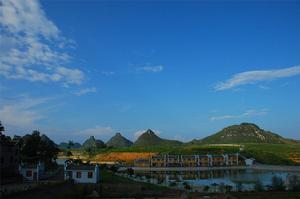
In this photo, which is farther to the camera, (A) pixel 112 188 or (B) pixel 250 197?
(A) pixel 112 188

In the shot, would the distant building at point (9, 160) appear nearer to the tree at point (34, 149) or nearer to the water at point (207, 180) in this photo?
the tree at point (34, 149)

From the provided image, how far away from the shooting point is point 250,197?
42.4m

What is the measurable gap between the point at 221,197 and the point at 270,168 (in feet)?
317

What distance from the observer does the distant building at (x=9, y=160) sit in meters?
55.6

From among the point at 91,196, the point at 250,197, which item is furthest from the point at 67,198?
the point at 250,197

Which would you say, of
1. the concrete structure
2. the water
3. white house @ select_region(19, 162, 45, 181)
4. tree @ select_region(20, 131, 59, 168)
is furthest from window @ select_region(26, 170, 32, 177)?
the concrete structure

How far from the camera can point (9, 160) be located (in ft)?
206

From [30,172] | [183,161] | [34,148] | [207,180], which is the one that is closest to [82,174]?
[30,172]

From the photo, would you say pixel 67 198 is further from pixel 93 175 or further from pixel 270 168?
pixel 270 168

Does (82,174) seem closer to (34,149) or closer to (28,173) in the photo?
(28,173)

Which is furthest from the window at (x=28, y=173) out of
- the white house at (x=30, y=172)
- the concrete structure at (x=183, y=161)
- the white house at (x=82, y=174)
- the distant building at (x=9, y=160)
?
the concrete structure at (x=183, y=161)

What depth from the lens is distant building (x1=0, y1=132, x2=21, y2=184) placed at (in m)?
55.6

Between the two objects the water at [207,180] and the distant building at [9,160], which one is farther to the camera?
the water at [207,180]

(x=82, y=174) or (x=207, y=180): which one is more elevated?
(x=82, y=174)
